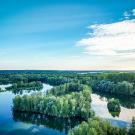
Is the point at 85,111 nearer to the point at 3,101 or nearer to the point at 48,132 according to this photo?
the point at 48,132

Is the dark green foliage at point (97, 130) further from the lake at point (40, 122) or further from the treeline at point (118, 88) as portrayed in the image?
the treeline at point (118, 88)

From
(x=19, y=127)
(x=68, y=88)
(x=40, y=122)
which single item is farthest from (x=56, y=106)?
(x=68, y=88)

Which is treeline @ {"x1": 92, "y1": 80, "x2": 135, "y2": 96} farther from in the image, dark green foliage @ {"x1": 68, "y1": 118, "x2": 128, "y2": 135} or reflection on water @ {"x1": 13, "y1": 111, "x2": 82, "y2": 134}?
dark green foliage @ {"x1": 68, "y1": 118, "x2": 128, "y2": 135}

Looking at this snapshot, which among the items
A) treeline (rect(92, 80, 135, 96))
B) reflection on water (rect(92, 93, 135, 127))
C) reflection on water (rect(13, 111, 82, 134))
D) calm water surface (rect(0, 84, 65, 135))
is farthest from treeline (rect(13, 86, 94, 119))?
treeline (rect(92, 80, 135, 96))

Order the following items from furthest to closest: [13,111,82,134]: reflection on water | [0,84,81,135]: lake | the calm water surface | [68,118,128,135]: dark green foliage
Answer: [13,111,82,134]: reflection on water → [0,84,81,135]: lake → the calm water surface → [68,118,128,135]: dark green foliage

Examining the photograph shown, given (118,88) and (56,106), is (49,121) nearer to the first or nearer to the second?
(56,106)

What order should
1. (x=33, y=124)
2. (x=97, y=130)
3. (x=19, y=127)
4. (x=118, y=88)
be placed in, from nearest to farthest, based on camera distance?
1. (x=97, y=130)
2. (x=19, y=127)
3. (x=33, y=124)
4. (x=118, y=88)

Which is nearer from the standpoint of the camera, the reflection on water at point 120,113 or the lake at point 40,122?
the lake at point 40,122

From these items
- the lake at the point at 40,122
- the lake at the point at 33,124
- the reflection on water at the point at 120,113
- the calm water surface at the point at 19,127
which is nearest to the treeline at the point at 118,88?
the reflection on water at the point at 120,113

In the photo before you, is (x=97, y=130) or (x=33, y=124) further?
(x=33, y=124)
